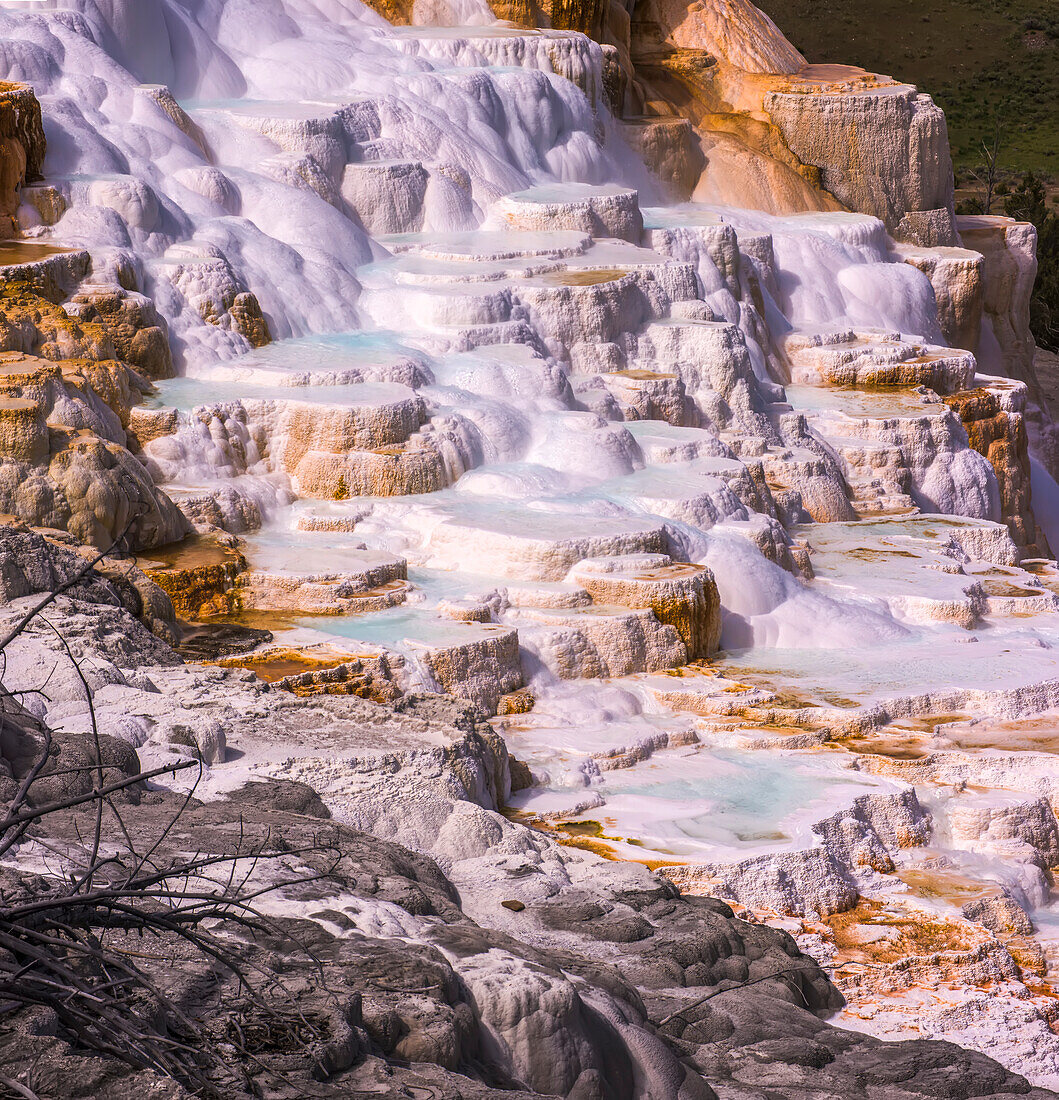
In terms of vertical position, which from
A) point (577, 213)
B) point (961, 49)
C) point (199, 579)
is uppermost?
point (961, 49)

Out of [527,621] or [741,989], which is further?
[527,621]

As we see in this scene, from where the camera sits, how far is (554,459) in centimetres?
1023

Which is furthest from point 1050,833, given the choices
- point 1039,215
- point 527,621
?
point 1039,215

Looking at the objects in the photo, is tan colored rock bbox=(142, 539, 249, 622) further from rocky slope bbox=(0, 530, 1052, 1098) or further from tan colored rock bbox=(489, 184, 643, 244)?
tan colored rock bbox=(489, 184, 643, 244)

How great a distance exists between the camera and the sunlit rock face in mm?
6395

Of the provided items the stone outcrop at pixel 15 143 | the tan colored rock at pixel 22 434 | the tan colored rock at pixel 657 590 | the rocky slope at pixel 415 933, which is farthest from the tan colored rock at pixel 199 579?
the stone outcrop at pixel 15 143

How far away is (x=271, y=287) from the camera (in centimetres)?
1143

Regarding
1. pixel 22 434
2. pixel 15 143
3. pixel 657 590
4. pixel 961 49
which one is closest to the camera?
pixel 22 434

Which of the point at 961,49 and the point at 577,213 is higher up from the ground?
the point at 961,49

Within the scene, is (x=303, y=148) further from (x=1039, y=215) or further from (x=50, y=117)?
(x=1039, y=215)

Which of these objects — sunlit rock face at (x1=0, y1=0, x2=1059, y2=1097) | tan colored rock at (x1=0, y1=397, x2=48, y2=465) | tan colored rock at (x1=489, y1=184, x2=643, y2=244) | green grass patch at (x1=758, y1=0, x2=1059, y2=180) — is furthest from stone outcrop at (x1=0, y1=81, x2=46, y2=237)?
green grass patch at (x1=758, y1=0, x2=1059, y2=180)

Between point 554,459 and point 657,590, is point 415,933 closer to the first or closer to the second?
point 657,590

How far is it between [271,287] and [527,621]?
422 cm

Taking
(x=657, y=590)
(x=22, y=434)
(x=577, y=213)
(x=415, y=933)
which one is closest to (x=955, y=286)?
(x=577, y=213)
